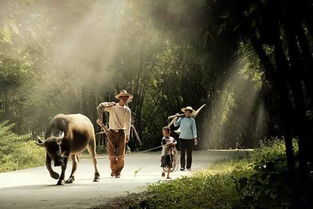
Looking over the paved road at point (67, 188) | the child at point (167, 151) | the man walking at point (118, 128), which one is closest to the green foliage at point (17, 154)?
the paved road at point (67, 188)

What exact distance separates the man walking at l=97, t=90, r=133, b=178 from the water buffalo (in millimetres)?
416

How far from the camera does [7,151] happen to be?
57.8 ft

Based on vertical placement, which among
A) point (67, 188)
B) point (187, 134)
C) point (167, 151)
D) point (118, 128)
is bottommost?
point (67, 188)

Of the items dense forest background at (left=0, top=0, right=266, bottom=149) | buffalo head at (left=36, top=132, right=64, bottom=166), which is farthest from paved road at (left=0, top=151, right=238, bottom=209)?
dense forest background at (left=0, top=0, right=266, bottom=149)

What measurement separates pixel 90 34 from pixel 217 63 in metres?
12.5

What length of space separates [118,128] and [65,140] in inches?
62.3

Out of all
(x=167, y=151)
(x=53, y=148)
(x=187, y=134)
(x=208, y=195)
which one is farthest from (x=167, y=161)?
(x=208, y=195)

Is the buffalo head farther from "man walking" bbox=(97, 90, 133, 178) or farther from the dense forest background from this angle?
the dense forest background

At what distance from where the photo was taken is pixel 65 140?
37.0 feet

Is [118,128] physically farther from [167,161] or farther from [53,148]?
[53,148]

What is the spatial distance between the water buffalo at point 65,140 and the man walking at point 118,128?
416 mm

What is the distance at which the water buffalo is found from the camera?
10.8 meters

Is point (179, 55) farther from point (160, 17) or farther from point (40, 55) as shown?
point (160, 17)

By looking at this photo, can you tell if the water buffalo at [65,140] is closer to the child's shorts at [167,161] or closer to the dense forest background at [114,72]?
the child's shorts at [167,161]
